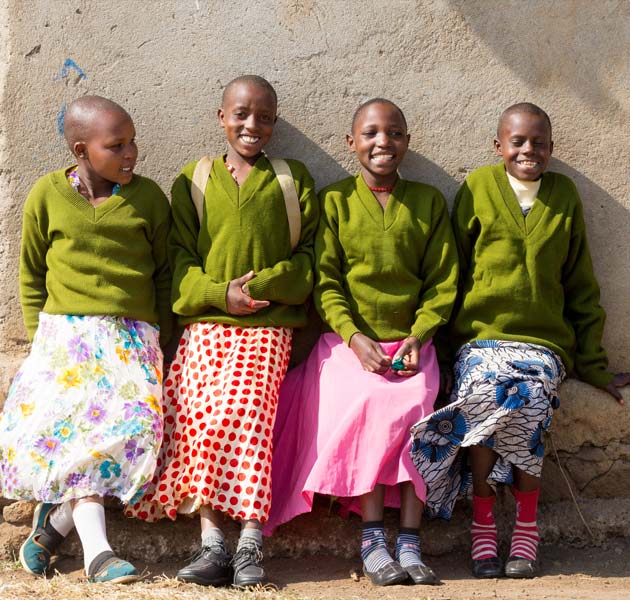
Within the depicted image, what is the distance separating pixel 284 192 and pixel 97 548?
156 centimetres

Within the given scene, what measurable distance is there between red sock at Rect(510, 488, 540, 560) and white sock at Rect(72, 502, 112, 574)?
60.2 inches

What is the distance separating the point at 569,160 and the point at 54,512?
259 cm

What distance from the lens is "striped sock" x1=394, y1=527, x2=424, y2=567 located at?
3.44 meters

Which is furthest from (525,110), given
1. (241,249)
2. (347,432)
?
(347,432)

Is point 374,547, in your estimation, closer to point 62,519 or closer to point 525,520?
point 525,520

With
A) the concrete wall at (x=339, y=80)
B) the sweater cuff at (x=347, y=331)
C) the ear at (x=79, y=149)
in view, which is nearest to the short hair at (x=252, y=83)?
the concrete wall at (x=339, y=80)

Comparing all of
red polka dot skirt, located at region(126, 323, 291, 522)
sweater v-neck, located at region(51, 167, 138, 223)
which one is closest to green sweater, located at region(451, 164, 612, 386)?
red polka dot skirt, located at region(126, 323, 291, 522)

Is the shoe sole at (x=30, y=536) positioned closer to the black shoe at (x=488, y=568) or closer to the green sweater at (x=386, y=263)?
the green sweater at (x=386, y=263)

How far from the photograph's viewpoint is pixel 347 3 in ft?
13.3

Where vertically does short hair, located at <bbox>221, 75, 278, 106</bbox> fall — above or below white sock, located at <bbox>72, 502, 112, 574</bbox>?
above

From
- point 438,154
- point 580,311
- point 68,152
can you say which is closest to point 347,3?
point 438,154

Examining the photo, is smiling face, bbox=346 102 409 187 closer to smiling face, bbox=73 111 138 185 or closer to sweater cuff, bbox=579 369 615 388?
smiling face, bbox=73 111 138 185

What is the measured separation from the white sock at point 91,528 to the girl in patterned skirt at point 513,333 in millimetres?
1174

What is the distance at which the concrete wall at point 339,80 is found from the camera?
158 inches
